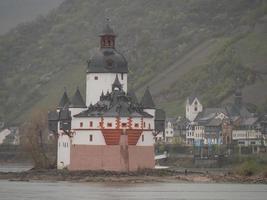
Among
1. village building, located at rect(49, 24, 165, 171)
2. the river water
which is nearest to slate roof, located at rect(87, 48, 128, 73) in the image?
village building, located at rect(49, 24, 165, 171)

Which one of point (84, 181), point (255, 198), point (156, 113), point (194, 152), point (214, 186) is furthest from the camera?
point (194, 152)

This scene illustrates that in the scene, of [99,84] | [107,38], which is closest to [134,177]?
[99,84]

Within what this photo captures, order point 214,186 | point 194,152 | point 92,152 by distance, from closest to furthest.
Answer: point 214,186
point 92,152
point 194,152

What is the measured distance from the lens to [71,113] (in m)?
143

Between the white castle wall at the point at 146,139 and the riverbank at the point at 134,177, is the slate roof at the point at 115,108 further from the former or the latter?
the riverbank at the point at 134,177

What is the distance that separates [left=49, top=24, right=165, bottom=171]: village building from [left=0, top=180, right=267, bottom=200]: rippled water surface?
11.2 meters

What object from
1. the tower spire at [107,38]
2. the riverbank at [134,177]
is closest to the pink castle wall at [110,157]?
the riverbank at [134,177]

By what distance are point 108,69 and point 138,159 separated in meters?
11.3

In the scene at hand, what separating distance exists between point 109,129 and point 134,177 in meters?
6.19

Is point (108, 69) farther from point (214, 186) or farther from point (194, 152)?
point (194, 152)

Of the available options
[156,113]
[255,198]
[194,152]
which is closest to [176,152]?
[194,152]

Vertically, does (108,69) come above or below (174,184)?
above

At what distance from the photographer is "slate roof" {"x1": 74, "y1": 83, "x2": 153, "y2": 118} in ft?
445

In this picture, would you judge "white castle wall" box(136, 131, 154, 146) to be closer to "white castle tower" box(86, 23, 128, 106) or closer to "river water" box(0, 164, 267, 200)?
"white castle tower" box(86, 23, 128, 106)
